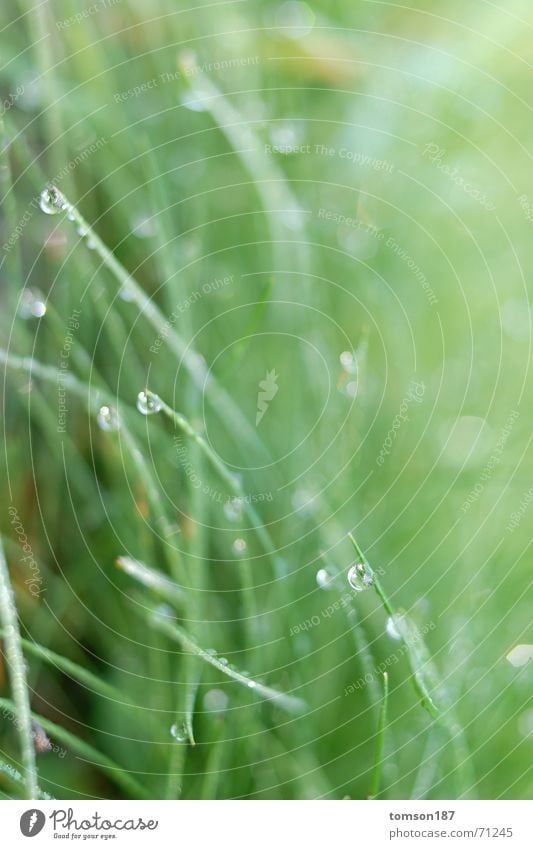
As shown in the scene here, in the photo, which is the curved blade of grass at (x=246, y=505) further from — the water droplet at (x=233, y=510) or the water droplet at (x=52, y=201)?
the water droplet at (x=52, y=201)

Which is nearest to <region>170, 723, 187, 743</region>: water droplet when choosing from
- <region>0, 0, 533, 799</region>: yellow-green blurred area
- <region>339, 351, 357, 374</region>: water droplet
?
<region>0, 0, 533, 799</region>: yellow-green blurred area

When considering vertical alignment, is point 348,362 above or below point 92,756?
above

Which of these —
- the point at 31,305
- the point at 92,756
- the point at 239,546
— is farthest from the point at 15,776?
the point at 31,305

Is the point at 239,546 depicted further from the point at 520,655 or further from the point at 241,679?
the point at 520,655

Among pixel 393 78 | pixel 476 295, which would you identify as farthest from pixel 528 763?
pixel 393 78

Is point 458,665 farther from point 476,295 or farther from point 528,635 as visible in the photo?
point 476,295
